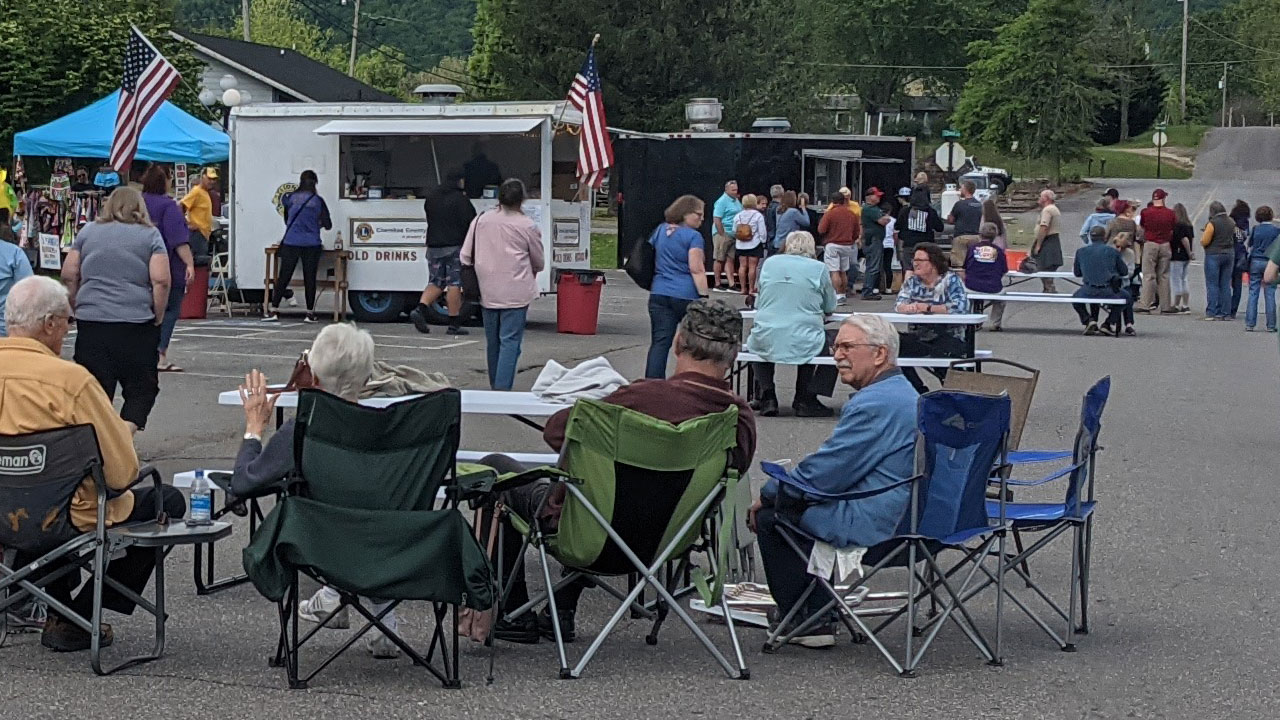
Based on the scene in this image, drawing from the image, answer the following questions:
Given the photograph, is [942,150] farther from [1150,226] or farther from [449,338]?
[449,338]

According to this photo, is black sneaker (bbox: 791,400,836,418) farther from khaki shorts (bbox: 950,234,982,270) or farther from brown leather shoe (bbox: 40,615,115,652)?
khaki shorts (bbox: 950,234,982,270)

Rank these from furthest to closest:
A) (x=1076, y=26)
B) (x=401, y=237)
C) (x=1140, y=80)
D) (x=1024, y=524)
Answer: (x=1140, y=80) < (x=1076, y=26) < (x=401, y=237) < (x=1024, y=524)

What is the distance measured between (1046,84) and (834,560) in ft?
213

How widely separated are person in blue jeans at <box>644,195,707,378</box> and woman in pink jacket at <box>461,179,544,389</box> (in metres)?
1.07

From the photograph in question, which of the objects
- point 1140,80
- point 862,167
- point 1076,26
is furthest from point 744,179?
point 1140,80

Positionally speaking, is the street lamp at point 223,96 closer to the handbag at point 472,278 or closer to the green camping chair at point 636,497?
the handbag at point 472,278

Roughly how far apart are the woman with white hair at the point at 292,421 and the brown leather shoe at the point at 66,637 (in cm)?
69

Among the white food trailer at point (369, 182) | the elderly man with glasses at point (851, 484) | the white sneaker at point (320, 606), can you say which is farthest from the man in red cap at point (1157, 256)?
the white sneaker at point (320, 606)

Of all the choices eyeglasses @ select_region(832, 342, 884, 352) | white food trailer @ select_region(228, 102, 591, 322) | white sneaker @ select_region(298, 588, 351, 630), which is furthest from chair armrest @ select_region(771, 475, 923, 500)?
white food trailer @ select_region(228, 102, 591, 322)

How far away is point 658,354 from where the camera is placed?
44.8ft

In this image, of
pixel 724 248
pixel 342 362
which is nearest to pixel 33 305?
pixel 342 362

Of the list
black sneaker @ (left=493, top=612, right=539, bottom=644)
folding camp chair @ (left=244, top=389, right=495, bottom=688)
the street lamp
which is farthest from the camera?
the street lamp

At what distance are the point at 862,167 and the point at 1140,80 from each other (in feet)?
232

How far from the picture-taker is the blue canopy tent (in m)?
25.7
